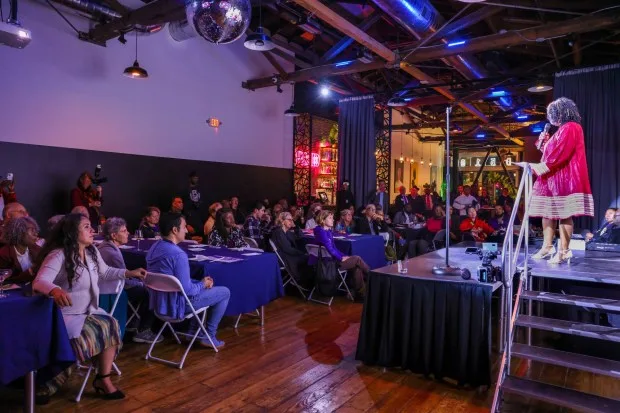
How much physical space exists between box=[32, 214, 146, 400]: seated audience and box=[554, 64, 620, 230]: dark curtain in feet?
25.6

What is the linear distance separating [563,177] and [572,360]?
163 cm

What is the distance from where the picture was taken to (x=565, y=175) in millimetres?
3676

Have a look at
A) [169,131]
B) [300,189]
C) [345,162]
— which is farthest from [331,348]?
[300,189]

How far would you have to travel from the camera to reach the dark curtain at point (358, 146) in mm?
10562

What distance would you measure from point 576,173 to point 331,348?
2.52m

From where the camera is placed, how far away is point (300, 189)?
1195 centimetres

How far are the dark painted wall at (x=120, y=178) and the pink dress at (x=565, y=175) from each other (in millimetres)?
6567

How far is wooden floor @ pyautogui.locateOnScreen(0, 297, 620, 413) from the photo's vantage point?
2812 mm

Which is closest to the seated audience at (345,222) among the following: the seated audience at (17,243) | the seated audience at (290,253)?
the seated audience at (290,253)

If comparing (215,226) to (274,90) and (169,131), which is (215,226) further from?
(274,90)

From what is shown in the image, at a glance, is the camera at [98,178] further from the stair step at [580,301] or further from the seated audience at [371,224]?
the stair step at [580,301]

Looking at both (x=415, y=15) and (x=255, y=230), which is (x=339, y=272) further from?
(x=415, y=15)

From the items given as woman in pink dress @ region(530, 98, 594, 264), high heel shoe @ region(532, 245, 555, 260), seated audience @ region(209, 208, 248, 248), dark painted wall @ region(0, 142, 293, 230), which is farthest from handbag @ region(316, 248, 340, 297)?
dark painted wall @ region(0, 142, 293, 230)

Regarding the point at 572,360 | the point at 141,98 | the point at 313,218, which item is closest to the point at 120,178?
the point at 141,98
